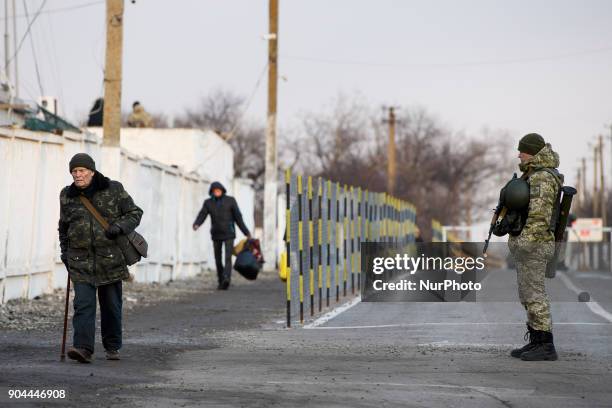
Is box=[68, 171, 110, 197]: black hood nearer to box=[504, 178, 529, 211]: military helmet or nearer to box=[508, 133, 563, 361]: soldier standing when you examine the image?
box=[504, 178, 529, 211]: military helmet

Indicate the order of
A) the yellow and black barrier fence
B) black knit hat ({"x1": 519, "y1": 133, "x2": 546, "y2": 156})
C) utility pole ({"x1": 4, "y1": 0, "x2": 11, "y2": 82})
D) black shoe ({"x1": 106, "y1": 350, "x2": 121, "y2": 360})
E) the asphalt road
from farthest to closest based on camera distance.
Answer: utility pole ({"x1": 4, "y1": 0, "x2": 11, "y2": 82})
the yellow and black barrier fence
black knit hat ({"x1": 519, "y1": 133, "x2": 546, "y2": 156})
black shoe ({"x1": 106, "y1": 350, "x2": 121, "y2": 360})
the asphalt road

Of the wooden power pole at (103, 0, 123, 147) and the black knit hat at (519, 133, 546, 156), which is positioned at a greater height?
the wooden power pole at (103, 0, 123, 147)

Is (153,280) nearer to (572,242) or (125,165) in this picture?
(125,165)

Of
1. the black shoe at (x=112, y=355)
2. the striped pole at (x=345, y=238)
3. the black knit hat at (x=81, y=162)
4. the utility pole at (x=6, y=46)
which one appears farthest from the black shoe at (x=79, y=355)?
the utility pole at (x=6, y=46)

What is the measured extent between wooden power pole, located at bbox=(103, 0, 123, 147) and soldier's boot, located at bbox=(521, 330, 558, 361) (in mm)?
12768

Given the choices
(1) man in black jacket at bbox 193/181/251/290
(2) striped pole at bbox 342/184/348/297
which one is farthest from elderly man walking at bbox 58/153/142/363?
(1) man in black jacket at bbox 193/181/251/290

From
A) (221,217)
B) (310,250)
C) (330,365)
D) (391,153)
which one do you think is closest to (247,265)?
(221,217)

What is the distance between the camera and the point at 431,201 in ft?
339

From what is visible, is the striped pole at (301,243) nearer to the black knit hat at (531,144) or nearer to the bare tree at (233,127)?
the black knit hat at (531,144)

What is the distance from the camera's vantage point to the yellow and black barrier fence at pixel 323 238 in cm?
1544

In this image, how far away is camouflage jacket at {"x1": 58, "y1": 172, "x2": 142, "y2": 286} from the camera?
34.3ft

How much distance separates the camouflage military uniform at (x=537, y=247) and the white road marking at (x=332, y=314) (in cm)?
419

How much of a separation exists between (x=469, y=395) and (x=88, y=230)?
137 inches

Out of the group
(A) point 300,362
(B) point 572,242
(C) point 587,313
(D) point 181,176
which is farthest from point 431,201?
(A) point 300,362
